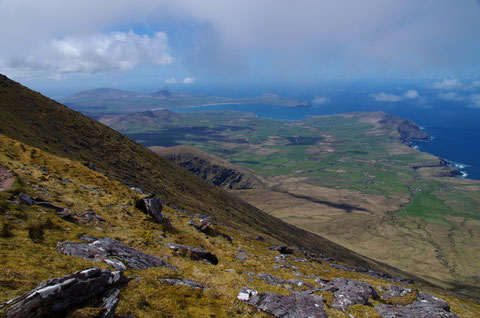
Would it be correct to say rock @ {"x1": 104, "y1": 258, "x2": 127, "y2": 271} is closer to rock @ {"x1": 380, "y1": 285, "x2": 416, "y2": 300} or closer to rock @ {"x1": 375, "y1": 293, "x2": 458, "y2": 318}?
rock @ {"x1": 375, "y1": 293, "x2": 458, "y2": 318}

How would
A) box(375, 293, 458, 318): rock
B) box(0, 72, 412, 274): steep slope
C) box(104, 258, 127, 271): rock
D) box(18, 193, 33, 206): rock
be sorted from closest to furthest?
box(104, 258, 127, 271): rock
box(375, 293, 458, 318): rock
box(18, 193, 33, 206): rock
box(0, 72, 412, 274): steep slope

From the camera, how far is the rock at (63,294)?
10.2m

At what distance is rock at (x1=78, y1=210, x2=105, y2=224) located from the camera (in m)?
27.2

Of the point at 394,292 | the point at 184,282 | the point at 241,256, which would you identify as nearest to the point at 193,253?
the point at 184,282

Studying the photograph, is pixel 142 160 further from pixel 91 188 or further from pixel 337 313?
pixel 337 313

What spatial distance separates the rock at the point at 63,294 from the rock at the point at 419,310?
22.8 metres

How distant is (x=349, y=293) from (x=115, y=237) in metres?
23.5

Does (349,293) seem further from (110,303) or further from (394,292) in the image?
(110,303)

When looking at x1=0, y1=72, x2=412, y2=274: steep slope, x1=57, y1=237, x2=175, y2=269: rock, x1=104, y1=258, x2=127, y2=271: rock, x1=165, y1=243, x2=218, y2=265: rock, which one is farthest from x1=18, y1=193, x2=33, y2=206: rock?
x1=0, y1=72, x2=412, y2=274: steep slope

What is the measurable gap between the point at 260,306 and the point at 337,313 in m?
6.63

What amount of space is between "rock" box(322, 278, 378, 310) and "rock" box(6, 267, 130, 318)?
18.3m

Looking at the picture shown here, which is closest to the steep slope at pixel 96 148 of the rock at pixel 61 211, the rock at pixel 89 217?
the rock at pixel 89 217

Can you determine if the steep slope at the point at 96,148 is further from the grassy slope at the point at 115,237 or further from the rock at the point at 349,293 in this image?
the rock at the point at 349,293

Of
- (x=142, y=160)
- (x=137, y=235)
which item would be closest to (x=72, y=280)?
(x=137, y=235)
